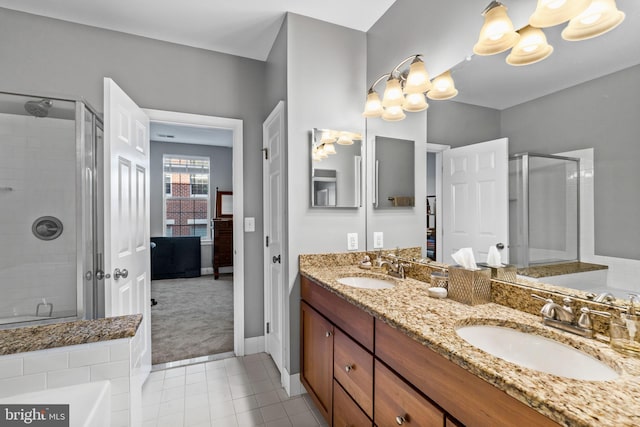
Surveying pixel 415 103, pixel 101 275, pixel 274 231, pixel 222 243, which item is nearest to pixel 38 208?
pixel 101 275

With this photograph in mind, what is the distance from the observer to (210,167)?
6.20m

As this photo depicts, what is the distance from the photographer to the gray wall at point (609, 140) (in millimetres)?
925

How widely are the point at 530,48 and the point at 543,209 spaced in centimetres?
67

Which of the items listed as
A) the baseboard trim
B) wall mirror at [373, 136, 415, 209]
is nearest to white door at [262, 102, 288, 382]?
the baseboard trim

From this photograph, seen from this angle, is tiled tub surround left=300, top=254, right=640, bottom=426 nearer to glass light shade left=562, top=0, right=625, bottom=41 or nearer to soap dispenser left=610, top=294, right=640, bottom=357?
soap dispenser left=610, top=294, right=640, bottom=357

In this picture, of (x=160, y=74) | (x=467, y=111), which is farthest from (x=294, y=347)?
(x=160, y=74)

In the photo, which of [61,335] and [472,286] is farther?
[472,286]

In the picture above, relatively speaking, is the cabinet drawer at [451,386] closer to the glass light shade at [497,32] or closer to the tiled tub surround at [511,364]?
the tiled tub surround at [511,364]

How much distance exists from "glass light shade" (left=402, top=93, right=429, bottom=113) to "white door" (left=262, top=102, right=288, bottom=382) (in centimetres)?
86

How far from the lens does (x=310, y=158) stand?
2121 mm

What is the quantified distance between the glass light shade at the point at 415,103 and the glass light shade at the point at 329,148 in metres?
0.55

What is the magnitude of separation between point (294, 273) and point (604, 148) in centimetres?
170

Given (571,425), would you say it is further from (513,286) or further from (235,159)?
(235,159)

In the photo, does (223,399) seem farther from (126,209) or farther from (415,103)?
(415,103)
